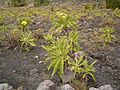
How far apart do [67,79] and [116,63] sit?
1.57 metres

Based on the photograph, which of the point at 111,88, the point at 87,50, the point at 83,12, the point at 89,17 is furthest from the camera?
the point at 83,12

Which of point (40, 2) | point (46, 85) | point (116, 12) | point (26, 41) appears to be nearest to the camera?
point (46, 85)

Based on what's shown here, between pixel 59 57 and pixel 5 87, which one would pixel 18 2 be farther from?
pixel 5 87

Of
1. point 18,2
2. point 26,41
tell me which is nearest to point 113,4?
point 18,2

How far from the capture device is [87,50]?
7133 mm

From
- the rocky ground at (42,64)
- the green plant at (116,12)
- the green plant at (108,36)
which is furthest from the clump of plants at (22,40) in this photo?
the green plant at (116,12)

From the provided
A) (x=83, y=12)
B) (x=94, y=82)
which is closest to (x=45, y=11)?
(x=83, y=12)

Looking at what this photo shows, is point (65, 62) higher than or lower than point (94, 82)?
higher

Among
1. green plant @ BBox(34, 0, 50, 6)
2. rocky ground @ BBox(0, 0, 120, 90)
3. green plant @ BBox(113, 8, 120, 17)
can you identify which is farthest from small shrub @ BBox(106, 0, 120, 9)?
rocky ground @ BBox(0, 0, 120, 90)

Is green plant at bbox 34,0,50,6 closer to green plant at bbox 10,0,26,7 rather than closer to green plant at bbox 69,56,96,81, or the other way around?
green plant at bbox 10,0,26,7

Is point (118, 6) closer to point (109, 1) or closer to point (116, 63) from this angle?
point (109, 1)

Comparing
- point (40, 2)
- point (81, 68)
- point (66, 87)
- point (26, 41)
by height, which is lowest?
point (66, 87)

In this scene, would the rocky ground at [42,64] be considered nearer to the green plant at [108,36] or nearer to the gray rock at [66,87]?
the green plant at [108,36]

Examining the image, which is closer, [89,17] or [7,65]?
[7,65]
